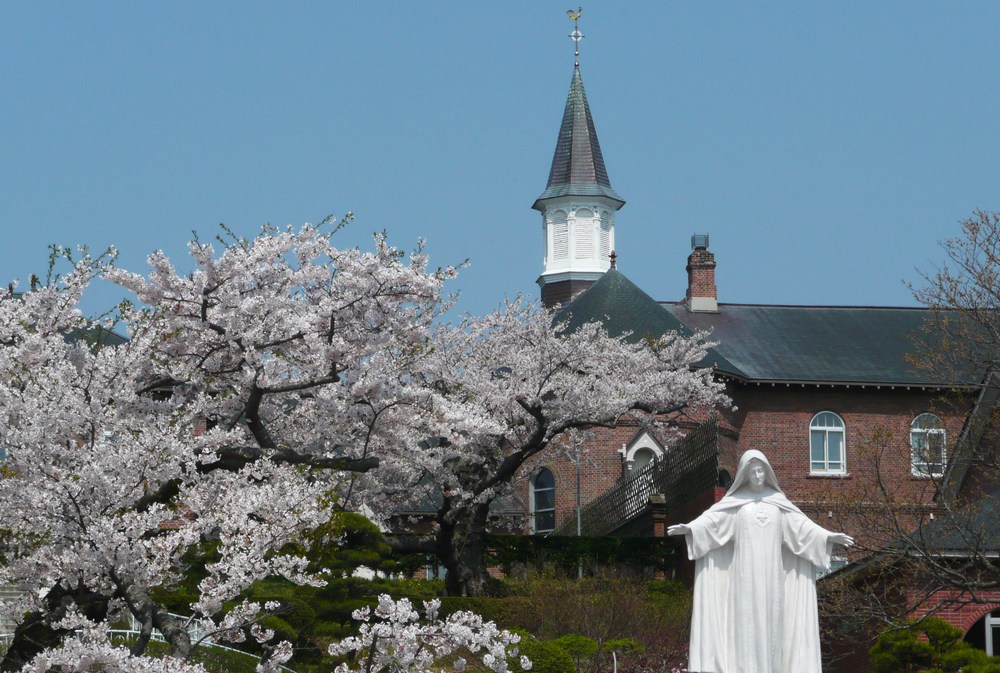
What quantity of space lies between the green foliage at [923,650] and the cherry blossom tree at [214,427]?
6577mm

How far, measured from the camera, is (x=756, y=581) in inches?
431

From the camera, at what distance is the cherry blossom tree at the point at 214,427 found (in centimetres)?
1397

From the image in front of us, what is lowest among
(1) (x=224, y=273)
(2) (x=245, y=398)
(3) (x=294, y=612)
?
(3) (x=294, y=612)

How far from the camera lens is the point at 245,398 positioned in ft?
64.1

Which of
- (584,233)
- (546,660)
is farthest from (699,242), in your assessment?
(546,660)

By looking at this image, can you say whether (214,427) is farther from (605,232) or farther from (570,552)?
(605,232)

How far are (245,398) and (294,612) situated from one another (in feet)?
15.4

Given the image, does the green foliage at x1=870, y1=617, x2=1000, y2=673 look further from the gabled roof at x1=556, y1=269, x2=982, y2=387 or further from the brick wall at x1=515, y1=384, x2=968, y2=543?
the gabled roof at x1=556, y1=269, x2=982, y2=387

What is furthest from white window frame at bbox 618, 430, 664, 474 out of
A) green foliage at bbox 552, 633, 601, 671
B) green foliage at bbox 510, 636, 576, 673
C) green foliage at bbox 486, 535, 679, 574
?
green foliage at bbox 510, 636, 576, 673

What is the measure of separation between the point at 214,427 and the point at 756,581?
8057 mm

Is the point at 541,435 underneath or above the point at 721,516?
above

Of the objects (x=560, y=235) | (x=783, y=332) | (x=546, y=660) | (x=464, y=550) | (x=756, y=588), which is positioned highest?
(x=560, y=235)

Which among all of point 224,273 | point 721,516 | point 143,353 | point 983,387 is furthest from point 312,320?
point 983,387

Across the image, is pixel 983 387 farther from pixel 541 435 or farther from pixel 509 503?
pixel 509 503
